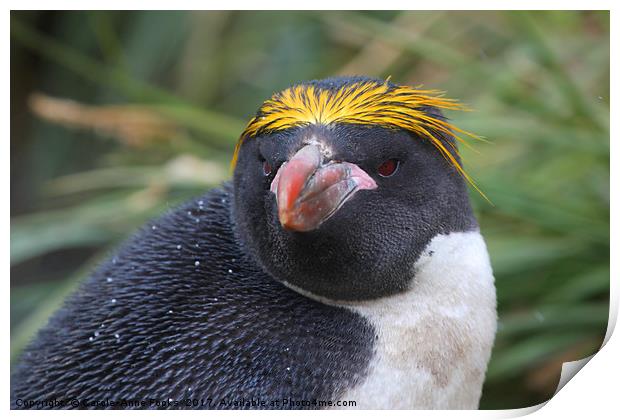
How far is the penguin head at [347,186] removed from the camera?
3.36ft

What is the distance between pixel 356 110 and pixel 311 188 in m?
0.15

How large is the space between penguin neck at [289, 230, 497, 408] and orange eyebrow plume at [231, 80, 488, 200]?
5.9 inches

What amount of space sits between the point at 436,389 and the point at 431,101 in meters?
0.40

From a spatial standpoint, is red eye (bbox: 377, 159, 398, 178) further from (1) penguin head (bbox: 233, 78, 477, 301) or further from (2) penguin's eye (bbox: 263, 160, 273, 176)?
(2) penguin's eye (bbox: 263, 160, 273, 176)

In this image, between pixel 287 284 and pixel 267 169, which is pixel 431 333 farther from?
pixel 267 169

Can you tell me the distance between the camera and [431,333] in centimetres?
113

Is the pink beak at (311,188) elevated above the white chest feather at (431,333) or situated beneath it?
elevated above

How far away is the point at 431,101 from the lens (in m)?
1.17

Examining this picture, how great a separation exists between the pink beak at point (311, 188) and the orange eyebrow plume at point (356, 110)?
69 mm

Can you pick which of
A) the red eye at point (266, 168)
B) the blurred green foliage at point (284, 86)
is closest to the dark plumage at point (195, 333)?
the red eye at point (266, 168)

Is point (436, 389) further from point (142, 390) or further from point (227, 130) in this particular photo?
point (227, 130)

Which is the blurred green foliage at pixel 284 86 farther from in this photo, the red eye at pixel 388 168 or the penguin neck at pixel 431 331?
the red eye at pixel 388 168

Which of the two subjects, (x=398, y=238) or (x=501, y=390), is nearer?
(x=398, y=238)
